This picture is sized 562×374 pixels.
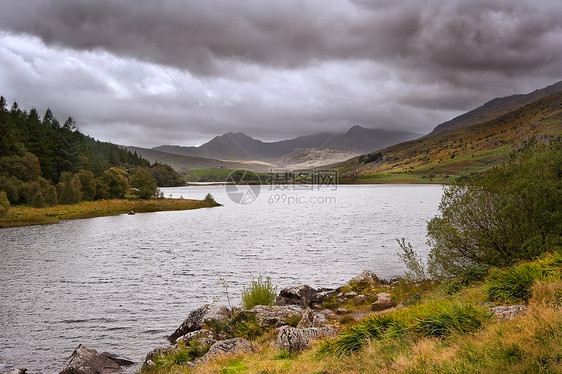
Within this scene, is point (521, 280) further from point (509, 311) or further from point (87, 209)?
point (87, 209)

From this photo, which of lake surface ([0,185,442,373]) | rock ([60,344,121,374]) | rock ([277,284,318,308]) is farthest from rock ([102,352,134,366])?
rock ([277,284,318,308])

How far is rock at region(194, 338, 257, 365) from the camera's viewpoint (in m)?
14.5

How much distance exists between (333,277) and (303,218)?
51.4m

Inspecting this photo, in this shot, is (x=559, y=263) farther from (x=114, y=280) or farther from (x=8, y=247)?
(x=8, y=247)

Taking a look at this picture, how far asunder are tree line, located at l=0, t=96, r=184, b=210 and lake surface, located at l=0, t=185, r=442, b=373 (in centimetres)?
1991

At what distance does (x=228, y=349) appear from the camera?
1483 cm

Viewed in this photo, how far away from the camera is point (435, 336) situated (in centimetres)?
1068

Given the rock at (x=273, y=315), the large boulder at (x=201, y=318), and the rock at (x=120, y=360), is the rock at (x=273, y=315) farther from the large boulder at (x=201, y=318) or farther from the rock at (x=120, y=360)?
the rock at (x=120, y=360)

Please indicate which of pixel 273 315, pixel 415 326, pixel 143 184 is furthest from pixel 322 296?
pixel 143 184

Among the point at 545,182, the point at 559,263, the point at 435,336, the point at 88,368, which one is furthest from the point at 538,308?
the point at 88,368

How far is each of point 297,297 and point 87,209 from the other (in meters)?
85.2

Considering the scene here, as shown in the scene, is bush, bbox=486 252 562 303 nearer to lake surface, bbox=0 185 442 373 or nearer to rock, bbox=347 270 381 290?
rock, bbox=347 270 381 290

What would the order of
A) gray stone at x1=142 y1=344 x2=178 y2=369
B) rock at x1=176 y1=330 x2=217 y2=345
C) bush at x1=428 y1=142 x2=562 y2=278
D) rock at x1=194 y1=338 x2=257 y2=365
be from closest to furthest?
rock at x1=194 y1=338 x2=257 y2=365, gray stone at x1=142 y1=344 x2=178 y2=369, rock at x1=176 y1=330 x2=217 y2=345, bush at x1=428 y1=142 x2=562 y2=278

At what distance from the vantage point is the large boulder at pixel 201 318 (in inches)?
811
